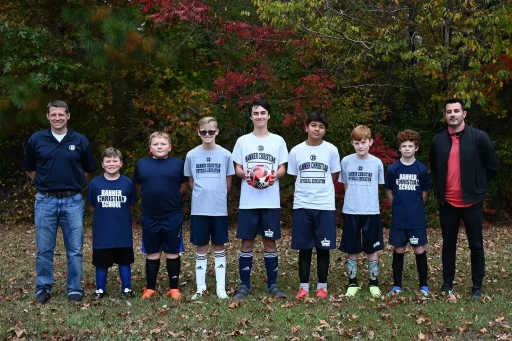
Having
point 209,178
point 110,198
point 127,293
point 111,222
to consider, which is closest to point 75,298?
point 127,293

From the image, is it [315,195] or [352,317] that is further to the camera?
[315,195]

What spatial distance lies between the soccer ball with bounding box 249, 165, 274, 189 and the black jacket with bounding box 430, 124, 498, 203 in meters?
1.90

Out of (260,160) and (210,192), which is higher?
(260,160)

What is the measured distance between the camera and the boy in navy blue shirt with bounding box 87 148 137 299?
25.7ft

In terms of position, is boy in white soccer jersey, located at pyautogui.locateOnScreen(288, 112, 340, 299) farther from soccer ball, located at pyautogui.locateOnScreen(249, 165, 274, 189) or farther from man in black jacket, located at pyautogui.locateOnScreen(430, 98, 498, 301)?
man in black jacket, located at pyautogui.locateOnScreen(430, 98, 498, 301)

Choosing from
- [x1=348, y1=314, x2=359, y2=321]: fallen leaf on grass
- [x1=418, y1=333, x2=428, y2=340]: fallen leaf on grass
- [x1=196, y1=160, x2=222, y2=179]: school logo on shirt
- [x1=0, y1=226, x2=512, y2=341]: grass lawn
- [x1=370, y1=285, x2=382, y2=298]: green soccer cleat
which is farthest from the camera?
[x1=370, y1=285, x2=382, y2=298]: green soccer cleat

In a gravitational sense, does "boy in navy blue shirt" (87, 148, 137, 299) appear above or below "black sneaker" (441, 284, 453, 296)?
above

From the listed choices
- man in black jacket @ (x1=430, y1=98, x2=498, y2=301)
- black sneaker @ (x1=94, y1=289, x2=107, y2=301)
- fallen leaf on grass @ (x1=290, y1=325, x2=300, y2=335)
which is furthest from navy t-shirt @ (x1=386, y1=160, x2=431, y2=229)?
black sneaker @ (x1=94, y1=289, x2=107, y2=301)

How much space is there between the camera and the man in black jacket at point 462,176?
305 inches

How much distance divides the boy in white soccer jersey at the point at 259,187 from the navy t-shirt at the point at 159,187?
70 centimetres

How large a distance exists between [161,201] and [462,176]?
3.27 metres

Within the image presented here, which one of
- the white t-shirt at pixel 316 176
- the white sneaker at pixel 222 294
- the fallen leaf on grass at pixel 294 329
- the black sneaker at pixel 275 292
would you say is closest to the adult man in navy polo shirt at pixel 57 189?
the white sneaker at pixel 222 294

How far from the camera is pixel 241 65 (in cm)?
1683

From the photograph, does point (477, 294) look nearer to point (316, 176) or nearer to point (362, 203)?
point (362, 203)
